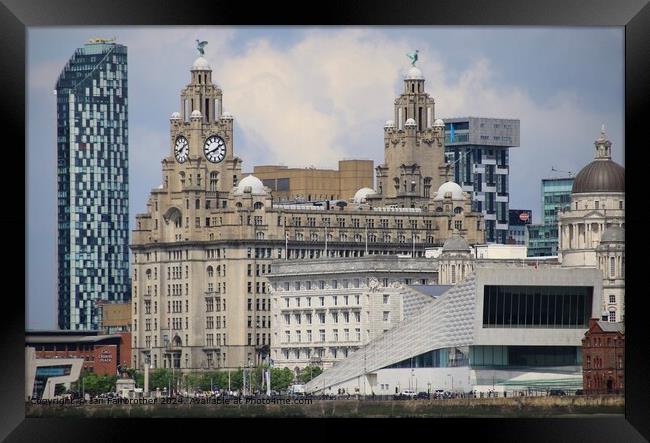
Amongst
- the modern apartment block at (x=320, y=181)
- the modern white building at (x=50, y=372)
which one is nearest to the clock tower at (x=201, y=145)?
the modern apartment block at (x=320, y=181)

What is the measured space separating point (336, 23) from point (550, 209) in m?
63.3

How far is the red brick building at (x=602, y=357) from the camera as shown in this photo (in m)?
44.9

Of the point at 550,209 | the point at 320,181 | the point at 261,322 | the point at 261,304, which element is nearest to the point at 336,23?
the point at 261,322

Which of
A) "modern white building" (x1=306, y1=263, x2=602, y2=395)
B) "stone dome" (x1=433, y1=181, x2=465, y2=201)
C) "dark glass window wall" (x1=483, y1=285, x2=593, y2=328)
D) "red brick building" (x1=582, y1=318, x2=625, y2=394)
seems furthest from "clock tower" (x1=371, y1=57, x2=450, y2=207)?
"red brick building" (x1=582, y1=318, x2=625, y2=394)

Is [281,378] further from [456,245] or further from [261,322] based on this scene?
[261,322]

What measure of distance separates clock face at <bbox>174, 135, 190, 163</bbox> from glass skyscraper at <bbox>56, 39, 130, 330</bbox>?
263 inches

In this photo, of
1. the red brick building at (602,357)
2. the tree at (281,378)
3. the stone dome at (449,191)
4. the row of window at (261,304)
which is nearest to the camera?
the red brick building at (602,357)

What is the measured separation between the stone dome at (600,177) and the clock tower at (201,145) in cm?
1153

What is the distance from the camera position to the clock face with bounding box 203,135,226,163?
66.8 metres

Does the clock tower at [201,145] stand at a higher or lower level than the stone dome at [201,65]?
lower

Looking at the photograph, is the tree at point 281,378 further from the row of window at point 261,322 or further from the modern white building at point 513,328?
the modern white building at point 513,328

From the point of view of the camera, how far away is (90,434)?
12.6m

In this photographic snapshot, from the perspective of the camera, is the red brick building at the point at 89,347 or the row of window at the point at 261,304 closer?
the red brick building at the point at 89,347

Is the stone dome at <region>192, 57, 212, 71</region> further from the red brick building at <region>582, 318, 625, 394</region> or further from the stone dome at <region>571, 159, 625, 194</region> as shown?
the red brick building at <region>582, 318, 625, 394</region>
